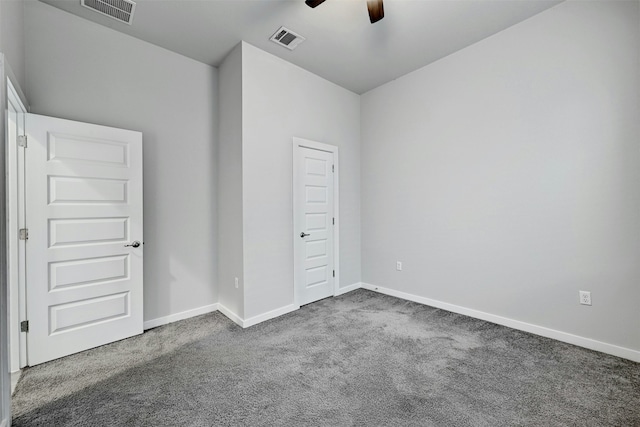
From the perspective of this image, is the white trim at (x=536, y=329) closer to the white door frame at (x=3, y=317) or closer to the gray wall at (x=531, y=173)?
the gray wall at (x=531, y=173)

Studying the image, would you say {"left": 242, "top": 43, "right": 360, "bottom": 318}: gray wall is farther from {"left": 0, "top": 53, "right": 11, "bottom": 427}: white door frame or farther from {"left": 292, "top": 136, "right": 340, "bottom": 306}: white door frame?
{"left": 0, "top": 53, "right": 11, "bottom": 427}: white door frame

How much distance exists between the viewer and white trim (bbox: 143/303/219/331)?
9.96 feet

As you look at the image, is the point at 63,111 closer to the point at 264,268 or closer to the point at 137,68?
the point at 137,68

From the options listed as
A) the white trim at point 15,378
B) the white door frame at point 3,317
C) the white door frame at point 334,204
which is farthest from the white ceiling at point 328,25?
the white trim at point 15,378

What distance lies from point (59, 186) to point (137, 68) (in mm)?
1469

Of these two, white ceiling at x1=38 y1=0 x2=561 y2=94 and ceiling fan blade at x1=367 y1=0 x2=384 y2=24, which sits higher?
white ceiling at x1=38 y1=0 x2=561 y2=94

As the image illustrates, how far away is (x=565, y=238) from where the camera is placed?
264 centimetres

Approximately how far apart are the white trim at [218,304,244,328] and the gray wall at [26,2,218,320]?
0.17m

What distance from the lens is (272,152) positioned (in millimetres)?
3354

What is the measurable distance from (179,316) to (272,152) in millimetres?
2207

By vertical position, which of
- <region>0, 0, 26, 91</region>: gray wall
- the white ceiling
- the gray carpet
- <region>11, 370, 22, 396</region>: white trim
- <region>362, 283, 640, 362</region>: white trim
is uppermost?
the white ceiling

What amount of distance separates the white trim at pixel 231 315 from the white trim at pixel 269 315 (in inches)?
2.5

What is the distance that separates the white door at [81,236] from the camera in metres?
2.35

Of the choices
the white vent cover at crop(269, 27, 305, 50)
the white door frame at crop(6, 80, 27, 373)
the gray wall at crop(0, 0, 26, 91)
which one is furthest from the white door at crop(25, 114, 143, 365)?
the white vent cover at crop(269, 27, 305, 50)
